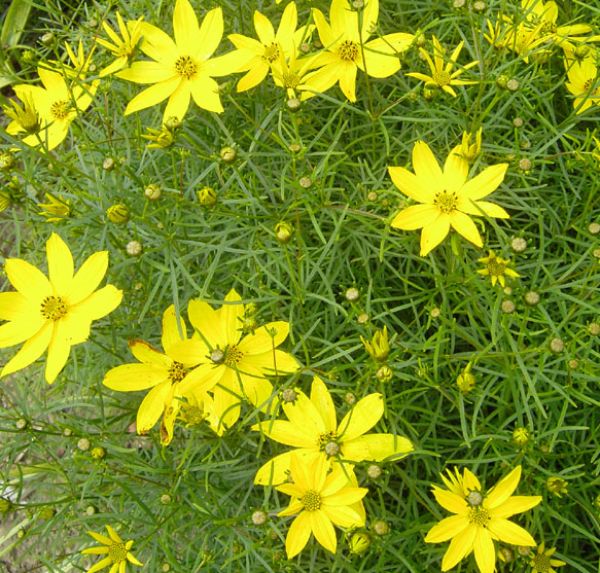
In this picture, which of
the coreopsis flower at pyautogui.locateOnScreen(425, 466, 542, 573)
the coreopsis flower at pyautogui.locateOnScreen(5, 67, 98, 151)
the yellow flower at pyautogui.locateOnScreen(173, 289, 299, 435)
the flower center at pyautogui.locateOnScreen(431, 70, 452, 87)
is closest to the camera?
the coreopsis flower at pyautogui.locateOnScreen(425, 466, 542, 573)

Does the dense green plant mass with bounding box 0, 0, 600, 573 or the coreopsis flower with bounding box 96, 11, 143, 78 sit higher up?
the coreopsis flower with bounding box 96, 11, 143, 78

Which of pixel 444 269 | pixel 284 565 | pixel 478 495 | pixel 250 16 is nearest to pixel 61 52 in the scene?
pixel 250 16

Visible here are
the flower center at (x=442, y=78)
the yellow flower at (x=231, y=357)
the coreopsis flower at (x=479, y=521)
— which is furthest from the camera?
the flower center at (x=442, y=78)

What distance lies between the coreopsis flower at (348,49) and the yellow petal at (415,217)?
0.32m

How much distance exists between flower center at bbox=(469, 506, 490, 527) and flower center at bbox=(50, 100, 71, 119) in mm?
1092

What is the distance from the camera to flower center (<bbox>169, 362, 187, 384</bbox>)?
1.14m

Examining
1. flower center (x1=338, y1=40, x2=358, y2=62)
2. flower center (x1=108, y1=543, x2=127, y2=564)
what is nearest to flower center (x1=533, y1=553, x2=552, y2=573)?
flower center (x1=108, y1=543, x2=127, y2=564)

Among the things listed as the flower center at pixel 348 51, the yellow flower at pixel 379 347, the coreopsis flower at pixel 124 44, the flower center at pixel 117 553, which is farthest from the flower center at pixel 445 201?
the flower center at pixel 117 553

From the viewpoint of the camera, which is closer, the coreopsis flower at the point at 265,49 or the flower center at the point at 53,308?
Result: the flower center at the point at 53,308

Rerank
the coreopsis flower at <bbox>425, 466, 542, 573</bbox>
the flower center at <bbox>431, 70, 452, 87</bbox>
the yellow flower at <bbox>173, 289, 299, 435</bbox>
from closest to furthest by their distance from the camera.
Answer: the coreopsis flower at <bbox>425, 466, 542, 573</bbox> < the yellow flower at <bbox>173, 289, 299, 435</bbox> < the flower center at <bbox>431, 70, 452, 87</bbox>

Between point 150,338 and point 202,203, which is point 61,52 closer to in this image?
point 150,338

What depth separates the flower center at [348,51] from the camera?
1259 mm

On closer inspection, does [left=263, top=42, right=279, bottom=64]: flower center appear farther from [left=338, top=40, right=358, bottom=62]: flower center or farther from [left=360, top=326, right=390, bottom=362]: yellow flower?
[left=360, top=326, right=390, bottom=362]: yellow flower

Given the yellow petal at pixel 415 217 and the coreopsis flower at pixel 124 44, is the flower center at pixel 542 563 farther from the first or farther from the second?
the coreopsis flower at pixel 124 44
